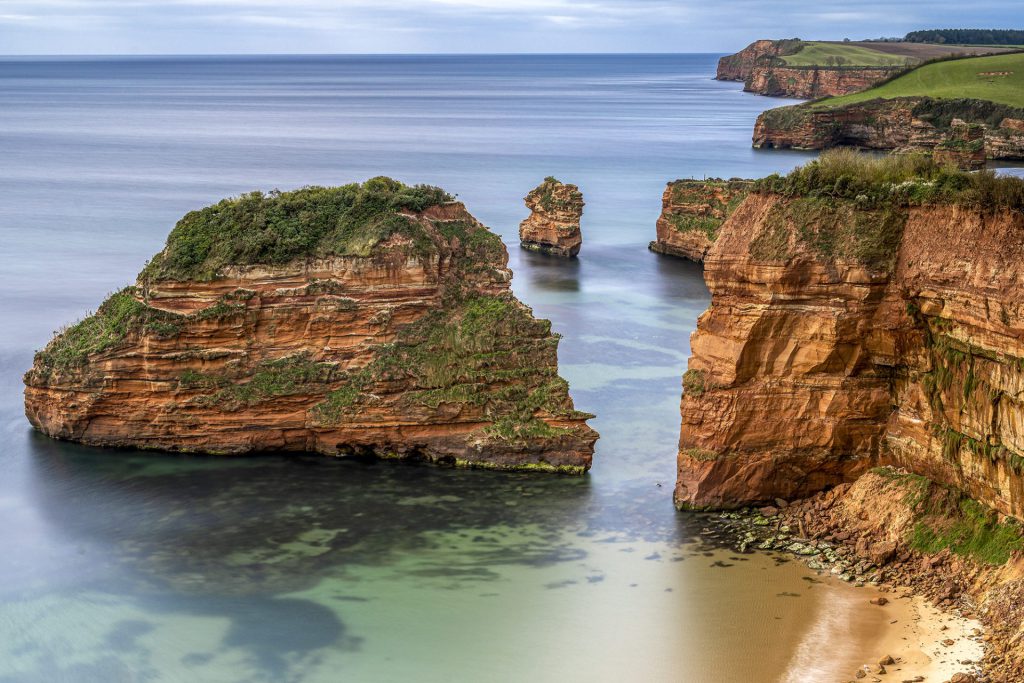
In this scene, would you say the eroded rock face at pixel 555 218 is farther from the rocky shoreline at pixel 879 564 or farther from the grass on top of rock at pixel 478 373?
the rocky shoreline at pixel 879 564

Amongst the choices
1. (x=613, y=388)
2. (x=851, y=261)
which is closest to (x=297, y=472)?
(x=613, y=388)

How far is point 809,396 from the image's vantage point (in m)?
32.4

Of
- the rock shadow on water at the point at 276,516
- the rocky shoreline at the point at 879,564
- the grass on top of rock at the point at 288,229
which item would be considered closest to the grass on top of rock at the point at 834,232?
the rocky shoreline at the point at 879,564

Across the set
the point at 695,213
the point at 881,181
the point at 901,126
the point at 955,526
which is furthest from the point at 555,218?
the point at 901,126

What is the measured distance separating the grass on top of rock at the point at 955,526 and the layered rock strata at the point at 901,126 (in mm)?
68117

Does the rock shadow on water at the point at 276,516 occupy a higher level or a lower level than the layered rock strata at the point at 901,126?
lower

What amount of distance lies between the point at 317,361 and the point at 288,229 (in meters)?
4.27

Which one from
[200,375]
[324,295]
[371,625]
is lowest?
[371,625]

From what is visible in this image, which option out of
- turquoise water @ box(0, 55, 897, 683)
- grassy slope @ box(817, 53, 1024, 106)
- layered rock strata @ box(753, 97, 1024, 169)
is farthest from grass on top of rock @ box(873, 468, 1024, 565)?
grassy slope @ box(817, 53, 1024, 106)

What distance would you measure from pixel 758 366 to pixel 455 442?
989cm

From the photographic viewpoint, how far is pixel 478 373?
3734cm

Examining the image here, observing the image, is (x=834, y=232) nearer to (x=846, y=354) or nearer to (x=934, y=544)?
(x=846, y=354)

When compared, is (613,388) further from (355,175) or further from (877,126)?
(877,126)

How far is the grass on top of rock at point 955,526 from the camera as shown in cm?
2759
